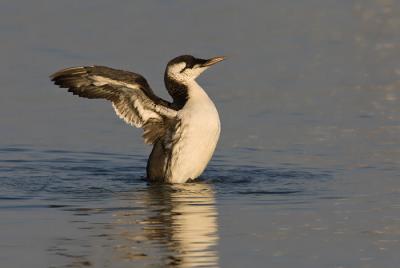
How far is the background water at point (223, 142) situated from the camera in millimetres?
11789

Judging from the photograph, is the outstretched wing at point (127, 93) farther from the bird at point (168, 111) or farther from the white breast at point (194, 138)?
the white breast at point (194, 138)

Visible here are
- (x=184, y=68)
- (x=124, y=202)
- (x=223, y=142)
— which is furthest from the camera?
(x=223, y=142)

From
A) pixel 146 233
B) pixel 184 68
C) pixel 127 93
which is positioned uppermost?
pixel 184 68

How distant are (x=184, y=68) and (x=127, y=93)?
0.68 metres

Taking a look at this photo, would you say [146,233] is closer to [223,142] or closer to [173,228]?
[173,228]

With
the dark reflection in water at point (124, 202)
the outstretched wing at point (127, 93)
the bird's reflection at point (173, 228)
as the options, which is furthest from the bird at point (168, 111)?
the bird's reflection at point (173, 228)

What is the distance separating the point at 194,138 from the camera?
15359 mm

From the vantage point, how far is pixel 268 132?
56.2ft

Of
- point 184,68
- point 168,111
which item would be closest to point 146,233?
point 168,111

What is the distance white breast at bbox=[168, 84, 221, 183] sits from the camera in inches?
603

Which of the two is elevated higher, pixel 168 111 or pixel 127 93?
pixel 127 93

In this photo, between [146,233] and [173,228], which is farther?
[173,228]

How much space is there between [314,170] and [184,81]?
166 centimetres

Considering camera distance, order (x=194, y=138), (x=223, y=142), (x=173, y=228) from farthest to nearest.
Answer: (x=223, y=142)
(x=194, y=138)
(x=173, y=228)
